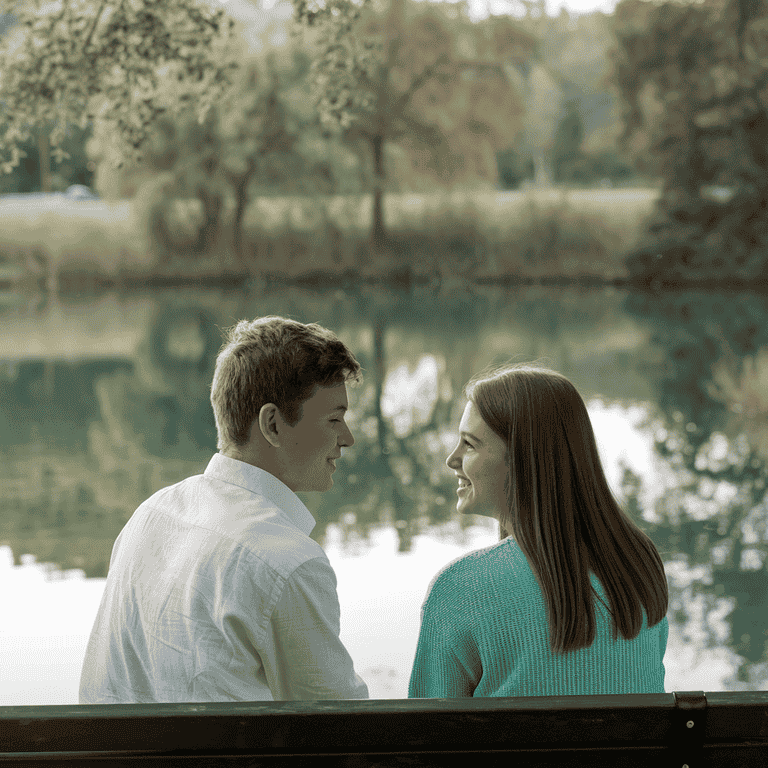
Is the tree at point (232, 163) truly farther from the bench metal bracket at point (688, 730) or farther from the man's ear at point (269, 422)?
the bench metal bracket at point (688, 730)

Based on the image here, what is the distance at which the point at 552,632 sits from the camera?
1.07m

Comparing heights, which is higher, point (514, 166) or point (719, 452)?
point (514, 166)

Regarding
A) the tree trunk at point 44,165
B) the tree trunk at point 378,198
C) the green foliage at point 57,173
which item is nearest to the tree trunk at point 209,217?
the green foliage at point 57,173

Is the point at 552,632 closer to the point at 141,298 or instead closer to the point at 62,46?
the point at 62,46

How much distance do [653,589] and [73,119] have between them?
3.69 m

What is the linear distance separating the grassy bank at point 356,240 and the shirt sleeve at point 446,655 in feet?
84.3

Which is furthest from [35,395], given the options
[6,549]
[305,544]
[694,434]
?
[305,544]

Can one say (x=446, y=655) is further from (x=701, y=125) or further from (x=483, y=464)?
(x=701, y=125)

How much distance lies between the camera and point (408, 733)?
2.64ft

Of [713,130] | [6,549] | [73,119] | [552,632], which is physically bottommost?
[6,549]

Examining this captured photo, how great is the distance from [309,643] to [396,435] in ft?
47.5

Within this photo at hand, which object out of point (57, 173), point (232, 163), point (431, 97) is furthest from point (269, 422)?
point (57, 173)

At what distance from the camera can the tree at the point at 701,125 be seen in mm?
25703

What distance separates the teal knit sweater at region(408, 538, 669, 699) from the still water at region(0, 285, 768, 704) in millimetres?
2023
